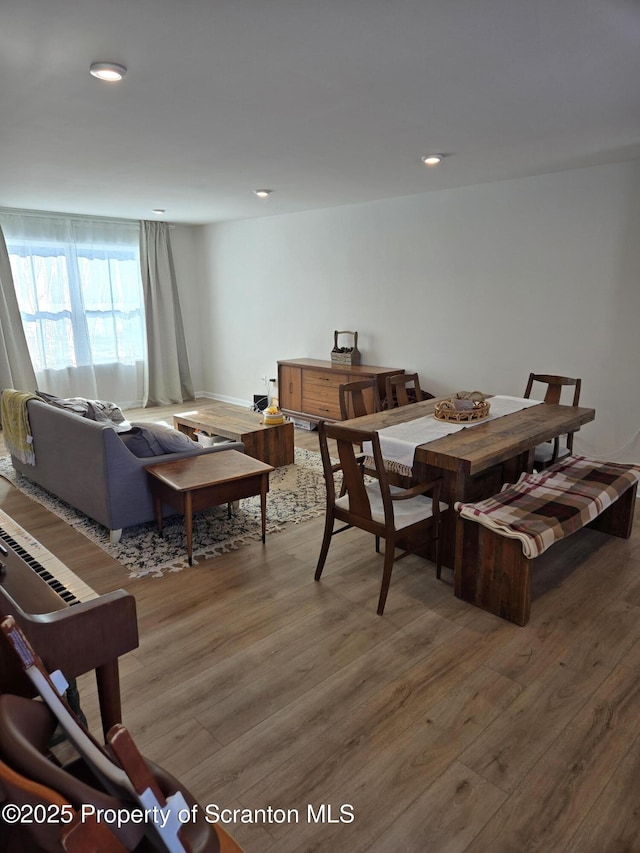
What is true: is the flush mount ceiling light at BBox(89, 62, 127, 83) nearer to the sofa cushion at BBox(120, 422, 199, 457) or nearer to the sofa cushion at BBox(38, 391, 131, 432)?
the sofa cushion at BBox(120, 422, 199, 457)

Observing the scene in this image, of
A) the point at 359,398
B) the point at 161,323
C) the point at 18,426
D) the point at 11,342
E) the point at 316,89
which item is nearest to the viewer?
the point at 316,89

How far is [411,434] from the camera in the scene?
2891mm

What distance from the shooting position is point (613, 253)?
3977 mm

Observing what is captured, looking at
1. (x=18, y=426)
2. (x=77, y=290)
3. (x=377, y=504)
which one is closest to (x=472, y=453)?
(x=377, y=504)

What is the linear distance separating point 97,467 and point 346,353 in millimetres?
3192

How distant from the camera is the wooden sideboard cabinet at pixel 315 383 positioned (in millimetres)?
5449

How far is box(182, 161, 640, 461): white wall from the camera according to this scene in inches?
159

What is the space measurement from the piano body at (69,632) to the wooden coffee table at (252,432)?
2.72 meters

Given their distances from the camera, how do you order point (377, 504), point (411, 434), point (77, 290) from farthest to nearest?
point (77, 290)
point (411, 434)
point (377, 504)

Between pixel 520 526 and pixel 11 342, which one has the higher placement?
pixel 11 342

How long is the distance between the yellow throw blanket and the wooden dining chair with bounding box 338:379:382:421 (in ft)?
7.44

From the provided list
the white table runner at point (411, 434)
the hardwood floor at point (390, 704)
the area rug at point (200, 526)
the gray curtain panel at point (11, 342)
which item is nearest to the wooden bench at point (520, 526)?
the hardwood floor at point (390, 704)

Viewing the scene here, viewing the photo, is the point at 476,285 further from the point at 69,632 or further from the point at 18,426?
the point at 69,632

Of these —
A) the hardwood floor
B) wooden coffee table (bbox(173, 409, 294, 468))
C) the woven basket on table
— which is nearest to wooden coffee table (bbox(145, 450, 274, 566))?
the hardwood floor
